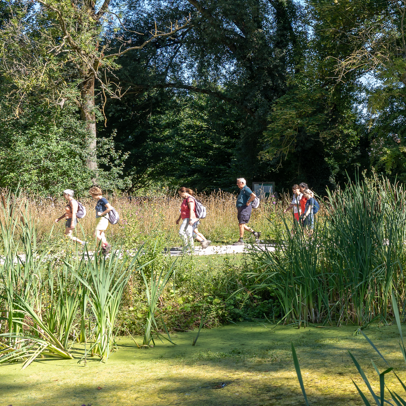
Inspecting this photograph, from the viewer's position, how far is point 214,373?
3.48 meters

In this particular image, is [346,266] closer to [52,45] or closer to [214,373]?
[214,373]

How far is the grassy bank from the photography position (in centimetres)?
302

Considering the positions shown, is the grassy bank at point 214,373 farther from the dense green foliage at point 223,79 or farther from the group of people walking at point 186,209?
the dense green foliage at point 223,79

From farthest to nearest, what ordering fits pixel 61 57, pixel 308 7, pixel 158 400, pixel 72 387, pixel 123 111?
pixel 123 111 → pixel 308 7 → pixel 61 57 → pixel 72 387 → pixel 158 400

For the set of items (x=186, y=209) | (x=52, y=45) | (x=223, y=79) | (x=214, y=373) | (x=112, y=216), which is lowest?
(x=214, y=373)

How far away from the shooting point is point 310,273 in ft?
15.5

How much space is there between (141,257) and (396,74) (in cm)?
1510

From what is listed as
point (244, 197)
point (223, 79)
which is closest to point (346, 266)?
point (244, 197)

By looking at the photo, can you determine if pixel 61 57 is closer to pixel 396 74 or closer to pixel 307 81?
pixel 307 81

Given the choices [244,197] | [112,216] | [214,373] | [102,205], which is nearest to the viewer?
[214,373]

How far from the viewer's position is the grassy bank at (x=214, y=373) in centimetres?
302

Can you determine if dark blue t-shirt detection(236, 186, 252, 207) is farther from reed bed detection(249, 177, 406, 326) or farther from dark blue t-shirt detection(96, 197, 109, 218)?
reed bed detection(249, 177, 406, 326)

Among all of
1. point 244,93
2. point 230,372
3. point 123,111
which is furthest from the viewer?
point 123,111

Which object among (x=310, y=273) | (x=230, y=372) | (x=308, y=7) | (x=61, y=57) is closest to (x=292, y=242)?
(x=310, y=273)
